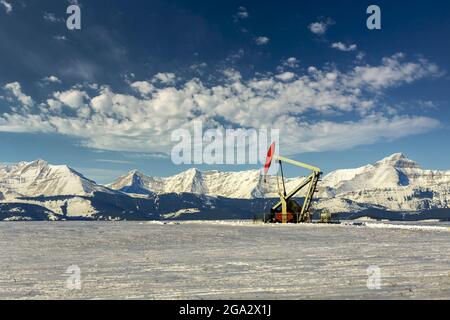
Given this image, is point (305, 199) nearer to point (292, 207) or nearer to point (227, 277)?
point (292, 207)

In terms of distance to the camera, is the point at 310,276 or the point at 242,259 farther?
the point at 242,259

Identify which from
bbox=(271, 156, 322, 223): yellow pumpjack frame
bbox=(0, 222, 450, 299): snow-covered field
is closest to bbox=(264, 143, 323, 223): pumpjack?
bbox=(271, 156, 322, 223): yellow pumpjack frame

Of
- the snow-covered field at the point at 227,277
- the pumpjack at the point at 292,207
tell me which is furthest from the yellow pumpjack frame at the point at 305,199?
the snow-covered field at the point at 227,277

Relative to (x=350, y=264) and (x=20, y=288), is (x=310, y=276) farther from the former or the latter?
(x=20, y=288)

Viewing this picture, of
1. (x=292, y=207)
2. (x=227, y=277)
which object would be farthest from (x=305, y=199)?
(x=227, y=277)

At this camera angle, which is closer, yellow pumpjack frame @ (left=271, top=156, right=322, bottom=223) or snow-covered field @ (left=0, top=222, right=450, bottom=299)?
snow-covered field @ (left=0, top=222, right=450, bottom=299)

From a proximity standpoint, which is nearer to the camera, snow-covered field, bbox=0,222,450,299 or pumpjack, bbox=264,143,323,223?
snow-covered field, bbox=0,222,450,299

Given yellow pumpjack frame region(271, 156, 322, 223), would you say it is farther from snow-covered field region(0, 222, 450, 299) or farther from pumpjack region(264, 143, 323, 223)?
snow-covered field region(0, 222, 450, 299)

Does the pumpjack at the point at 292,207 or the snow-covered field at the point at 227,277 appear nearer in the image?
the snow-covered field at the point at 227,277

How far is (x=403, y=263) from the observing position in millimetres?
25906

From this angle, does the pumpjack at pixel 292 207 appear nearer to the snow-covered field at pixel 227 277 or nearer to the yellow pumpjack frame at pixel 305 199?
the yellow pumpjack frame at pixel 305 199
